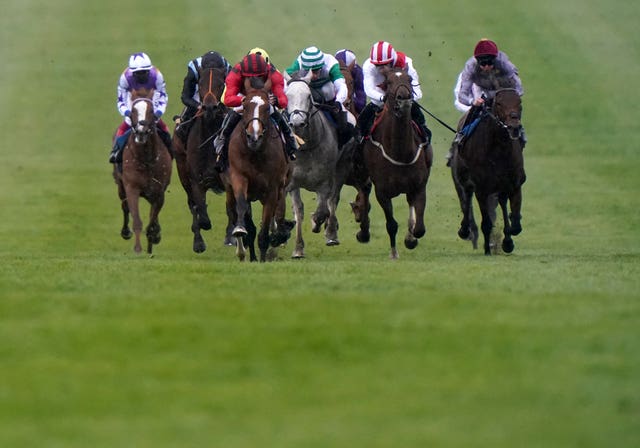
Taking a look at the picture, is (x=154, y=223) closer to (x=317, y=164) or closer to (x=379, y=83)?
(x=317, y=164)

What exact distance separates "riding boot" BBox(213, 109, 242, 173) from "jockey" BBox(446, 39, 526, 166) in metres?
3.05

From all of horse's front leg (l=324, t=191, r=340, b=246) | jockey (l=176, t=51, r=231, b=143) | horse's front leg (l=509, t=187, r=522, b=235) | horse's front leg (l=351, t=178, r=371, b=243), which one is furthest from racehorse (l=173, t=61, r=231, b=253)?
horse's front leg (l=509, t=187, r=522, b=235)

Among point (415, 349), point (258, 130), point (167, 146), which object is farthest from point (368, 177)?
point (415, 349)

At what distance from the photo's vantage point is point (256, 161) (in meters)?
18.1

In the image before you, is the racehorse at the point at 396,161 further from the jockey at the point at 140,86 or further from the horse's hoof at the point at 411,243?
the jockey at the point at 140,86

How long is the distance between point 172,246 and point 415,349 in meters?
16.7

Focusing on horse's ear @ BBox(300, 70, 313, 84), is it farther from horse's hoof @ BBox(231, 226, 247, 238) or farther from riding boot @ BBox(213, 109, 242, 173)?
horse's hoof @ BBox(231, 226, 247, 238)

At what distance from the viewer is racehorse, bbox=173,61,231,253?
2028cm

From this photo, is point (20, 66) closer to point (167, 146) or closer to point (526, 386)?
point (167, 146)

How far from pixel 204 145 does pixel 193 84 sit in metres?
0.83

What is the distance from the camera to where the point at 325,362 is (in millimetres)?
10383

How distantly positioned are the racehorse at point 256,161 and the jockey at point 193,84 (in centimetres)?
240

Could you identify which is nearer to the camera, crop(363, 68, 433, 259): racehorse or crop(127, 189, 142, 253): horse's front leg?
crop(363, 68, 433, 259): racehorse

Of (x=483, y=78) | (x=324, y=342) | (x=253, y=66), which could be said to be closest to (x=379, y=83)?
(x=483, y=78)
